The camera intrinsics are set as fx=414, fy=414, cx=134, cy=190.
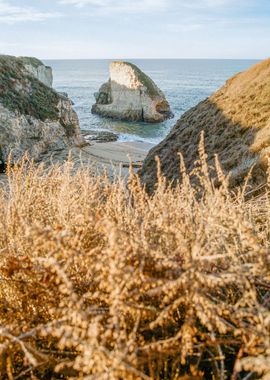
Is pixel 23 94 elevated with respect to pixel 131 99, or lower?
lower

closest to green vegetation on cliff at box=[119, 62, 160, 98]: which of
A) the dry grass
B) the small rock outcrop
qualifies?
the small rock outcrop

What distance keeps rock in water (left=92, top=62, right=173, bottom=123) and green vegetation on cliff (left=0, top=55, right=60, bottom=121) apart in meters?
34.3

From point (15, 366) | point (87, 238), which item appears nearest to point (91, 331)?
point (15, 366)

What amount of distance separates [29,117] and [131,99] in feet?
130

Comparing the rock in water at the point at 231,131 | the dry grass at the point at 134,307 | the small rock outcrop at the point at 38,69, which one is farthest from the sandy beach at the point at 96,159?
the small rock outcrop at the point at 38,69

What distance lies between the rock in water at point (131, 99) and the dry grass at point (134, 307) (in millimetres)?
49749

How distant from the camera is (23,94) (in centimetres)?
1684

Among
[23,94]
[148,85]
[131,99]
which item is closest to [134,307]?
[23,94]

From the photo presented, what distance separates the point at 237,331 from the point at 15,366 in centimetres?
125

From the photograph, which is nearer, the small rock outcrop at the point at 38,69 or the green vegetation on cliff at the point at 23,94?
the green vegetation on cliff at the point at 23,94

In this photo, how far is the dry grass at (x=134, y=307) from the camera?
1.69m

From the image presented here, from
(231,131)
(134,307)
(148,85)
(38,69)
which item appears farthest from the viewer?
(38,69)

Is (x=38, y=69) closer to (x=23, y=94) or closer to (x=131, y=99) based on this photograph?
(x=131, y=99)

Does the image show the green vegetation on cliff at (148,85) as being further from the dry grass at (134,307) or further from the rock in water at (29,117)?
the dry grass at (134,307)
